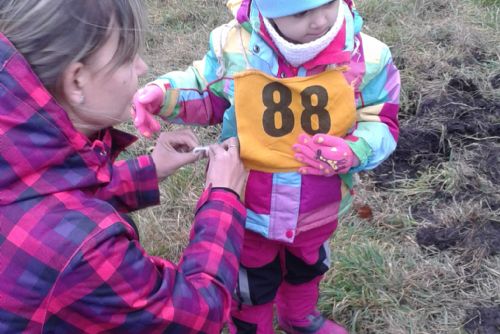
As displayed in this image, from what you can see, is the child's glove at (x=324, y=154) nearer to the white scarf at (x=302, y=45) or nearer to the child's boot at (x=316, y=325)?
the white scarf at (x=302, y=45)

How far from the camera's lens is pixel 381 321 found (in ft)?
7.95

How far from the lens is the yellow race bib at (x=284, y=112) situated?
1802mm

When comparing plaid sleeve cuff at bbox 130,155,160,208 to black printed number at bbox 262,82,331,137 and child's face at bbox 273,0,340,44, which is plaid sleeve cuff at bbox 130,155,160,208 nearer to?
black printed number at bbox 262,82,331,137

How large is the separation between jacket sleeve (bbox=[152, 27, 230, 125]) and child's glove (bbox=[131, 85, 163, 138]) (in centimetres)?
3

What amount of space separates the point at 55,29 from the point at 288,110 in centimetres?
78

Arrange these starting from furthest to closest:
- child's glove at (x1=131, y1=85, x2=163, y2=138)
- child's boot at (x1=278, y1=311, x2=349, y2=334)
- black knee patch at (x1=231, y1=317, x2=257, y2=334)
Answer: child's boot at (x1=278, y1=311, x2=349, y2=334) → black knee patch at (x1=231, y1=317, x2=257, y2=334) → child's glove at (x1=131, y1=85, x2=163, y2=138)

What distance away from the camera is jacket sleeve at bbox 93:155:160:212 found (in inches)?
72.2

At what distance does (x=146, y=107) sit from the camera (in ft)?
6.01

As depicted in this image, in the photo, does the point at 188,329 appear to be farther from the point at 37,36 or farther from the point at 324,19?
the point at 324,19

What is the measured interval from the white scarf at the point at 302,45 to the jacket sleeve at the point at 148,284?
Answer: 462 mm

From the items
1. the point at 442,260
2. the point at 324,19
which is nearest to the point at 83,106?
the point at 324,19

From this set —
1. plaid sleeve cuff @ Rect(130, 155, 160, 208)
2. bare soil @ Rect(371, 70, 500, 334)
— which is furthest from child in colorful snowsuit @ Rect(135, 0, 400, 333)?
bare soil @ Rect(371, 70, 500, 334)

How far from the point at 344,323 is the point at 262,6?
1319 mm

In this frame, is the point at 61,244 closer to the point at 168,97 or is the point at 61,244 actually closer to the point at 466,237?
the point at 168,97
